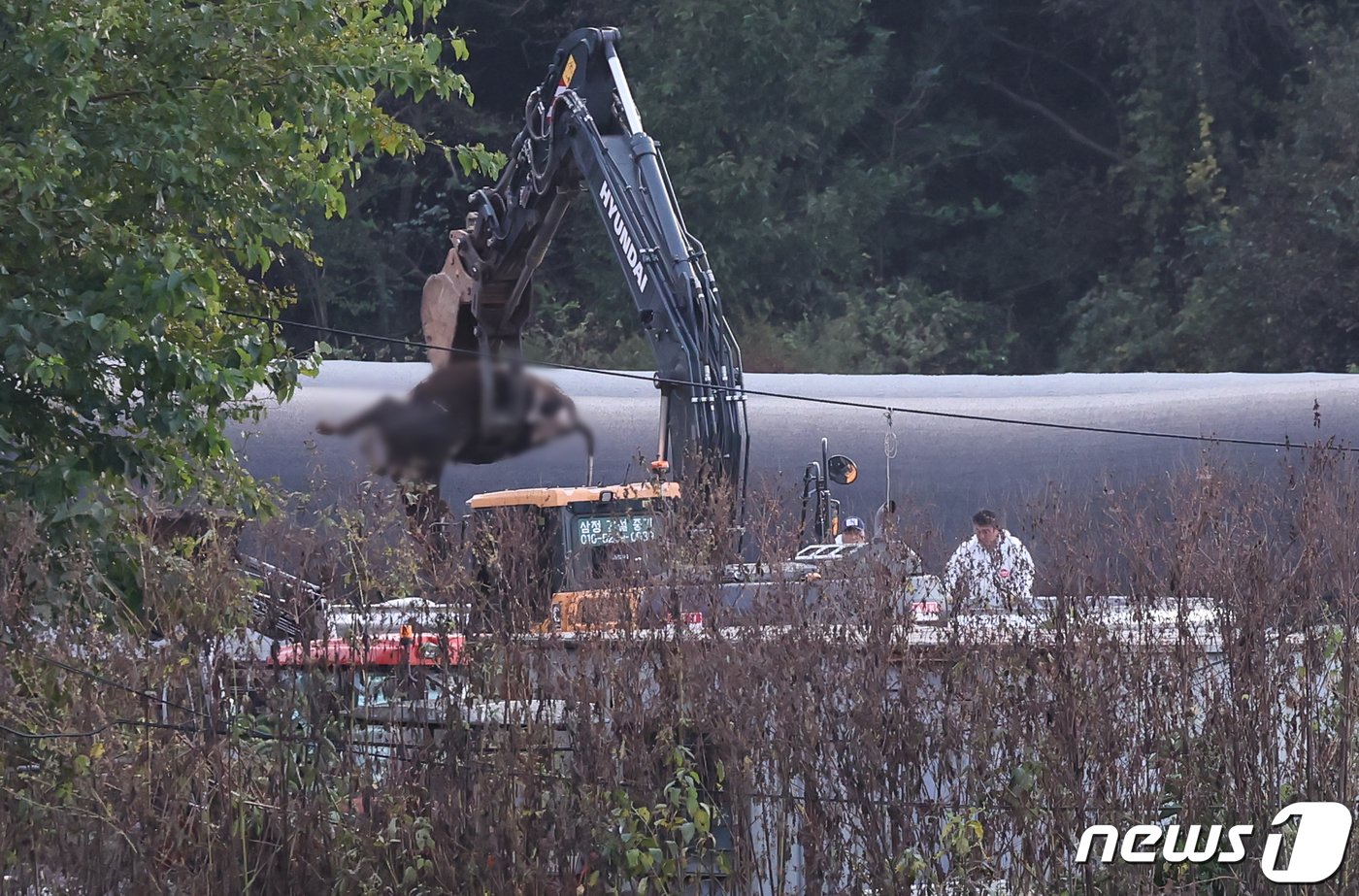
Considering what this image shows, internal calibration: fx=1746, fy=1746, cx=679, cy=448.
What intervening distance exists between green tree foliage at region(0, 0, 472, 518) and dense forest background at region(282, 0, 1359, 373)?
64.3 ft

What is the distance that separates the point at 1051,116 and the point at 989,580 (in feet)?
91.6

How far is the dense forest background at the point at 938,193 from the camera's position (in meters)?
27.5

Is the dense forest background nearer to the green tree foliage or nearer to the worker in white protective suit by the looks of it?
the green tree foliage

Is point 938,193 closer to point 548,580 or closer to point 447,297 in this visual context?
point 447,297

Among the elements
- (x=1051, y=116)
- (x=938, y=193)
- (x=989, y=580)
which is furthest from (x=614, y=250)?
(x=1051, y=116)

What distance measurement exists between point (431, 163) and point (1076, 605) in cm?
2602

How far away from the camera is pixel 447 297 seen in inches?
513

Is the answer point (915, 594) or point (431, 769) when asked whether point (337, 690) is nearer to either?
point (431, 769)

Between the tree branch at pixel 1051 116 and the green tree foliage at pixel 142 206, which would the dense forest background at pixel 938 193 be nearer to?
the tree branch at pixel 1051 116

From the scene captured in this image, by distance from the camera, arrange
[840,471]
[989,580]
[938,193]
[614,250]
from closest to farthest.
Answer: [989,580]
[614,250]
[840,471]
[938,193]

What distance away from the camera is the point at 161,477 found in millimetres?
7223

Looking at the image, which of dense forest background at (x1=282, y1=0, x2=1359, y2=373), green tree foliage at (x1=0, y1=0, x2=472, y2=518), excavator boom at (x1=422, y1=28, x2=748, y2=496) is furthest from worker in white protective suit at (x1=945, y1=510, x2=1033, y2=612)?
dense forest background at (x1=282, y1=0, x2=1359, y2=373)

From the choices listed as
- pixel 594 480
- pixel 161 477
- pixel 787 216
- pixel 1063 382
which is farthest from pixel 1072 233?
pixel 161 477

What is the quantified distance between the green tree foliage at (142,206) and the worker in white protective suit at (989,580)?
115 inches
